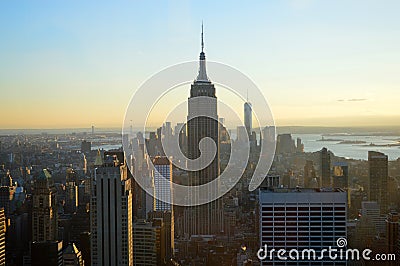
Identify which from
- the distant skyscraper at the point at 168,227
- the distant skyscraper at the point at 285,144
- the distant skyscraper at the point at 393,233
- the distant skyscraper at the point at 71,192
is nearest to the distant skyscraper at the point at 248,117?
the distant skyscraper at the point at 285,144

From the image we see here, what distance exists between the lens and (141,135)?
169 inches

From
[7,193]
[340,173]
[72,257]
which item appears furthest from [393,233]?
[7,193]

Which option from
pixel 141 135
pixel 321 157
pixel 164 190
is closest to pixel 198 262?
pixel 164 190

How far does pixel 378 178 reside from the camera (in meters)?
5.47

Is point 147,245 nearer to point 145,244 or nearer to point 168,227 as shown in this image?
point 145,244

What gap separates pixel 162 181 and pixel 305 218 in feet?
6.70

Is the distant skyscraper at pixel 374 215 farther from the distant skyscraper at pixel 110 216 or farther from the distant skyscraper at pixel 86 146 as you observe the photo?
the distant skyscraper at pixel 86 146

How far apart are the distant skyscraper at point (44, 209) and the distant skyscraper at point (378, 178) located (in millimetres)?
3378

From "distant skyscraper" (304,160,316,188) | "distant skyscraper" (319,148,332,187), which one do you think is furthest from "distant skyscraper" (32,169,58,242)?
"distant skyscraper" (319,148,332,187)

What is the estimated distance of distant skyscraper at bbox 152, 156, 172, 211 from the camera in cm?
524

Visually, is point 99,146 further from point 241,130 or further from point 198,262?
point 198,262

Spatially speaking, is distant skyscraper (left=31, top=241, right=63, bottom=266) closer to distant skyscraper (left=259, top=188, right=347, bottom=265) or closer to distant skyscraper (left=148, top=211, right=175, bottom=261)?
distant skyscraper (left=148, top=211, right=175, bottom=261)

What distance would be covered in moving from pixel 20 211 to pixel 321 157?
10.7 feet

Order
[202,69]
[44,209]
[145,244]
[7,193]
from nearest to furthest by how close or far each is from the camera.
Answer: [202,69] < [145,244] < [7,193] < [44,209]
